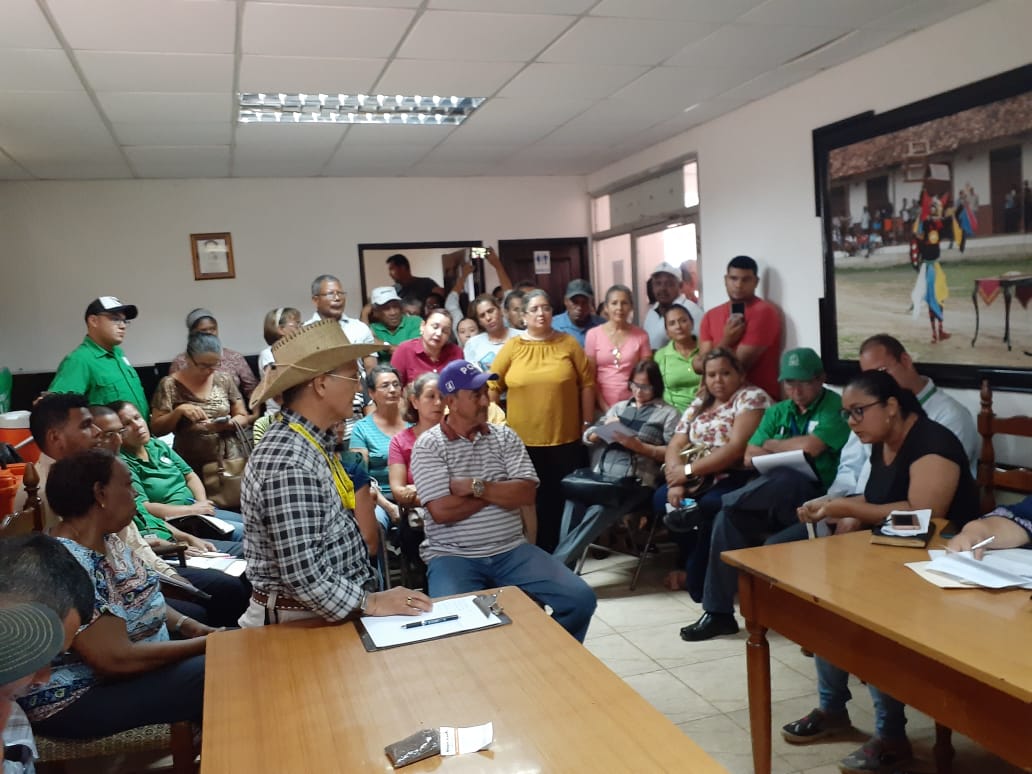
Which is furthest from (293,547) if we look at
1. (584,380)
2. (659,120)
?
(659,120)

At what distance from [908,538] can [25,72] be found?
165 inches

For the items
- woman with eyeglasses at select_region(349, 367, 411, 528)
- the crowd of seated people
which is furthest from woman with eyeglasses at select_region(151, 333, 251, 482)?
woman with eyeglasses at select_region(349, 367, 411, 528)

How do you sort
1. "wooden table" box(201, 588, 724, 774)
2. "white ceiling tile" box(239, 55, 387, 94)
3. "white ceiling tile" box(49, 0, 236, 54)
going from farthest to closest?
"white ceiling tile" box(239, 55, 387, 94) < "white ceiling tile" box(49, 0, 236, 54) < "wooden table" box(201, 588, 724, 774)

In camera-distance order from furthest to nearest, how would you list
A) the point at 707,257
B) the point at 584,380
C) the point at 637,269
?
Answer: the point at 637,269 < the point at 707,257 < the point at 584,380

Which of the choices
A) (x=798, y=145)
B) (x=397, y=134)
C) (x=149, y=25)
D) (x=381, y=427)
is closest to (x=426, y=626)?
(x=381, y=427)

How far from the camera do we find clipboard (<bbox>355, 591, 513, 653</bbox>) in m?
1.79

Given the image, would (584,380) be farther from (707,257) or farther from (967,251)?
(967,251)

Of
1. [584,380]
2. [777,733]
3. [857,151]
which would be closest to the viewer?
[777,733]

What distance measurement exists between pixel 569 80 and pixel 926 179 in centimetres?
194

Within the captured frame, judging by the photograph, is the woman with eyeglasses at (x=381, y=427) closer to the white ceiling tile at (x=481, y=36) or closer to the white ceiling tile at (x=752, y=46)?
the white ceiling tile at (x=481, y=36)

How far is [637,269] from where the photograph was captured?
6.88 meters

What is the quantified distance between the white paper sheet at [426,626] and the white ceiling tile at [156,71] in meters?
2.88

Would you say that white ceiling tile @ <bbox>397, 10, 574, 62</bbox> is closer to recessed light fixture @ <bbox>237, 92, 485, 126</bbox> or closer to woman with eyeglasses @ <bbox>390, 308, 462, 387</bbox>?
recessed light fixture @ <bbox>237, 92, 485, 126</bbox>

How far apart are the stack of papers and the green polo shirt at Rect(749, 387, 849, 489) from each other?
1.50 m
